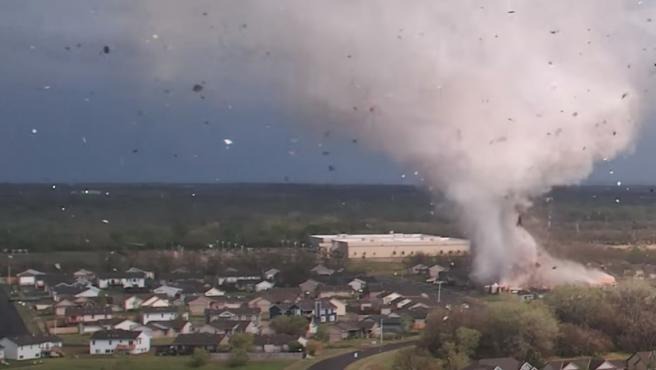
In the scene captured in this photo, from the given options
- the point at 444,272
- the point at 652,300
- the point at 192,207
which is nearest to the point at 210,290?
the point at 192,207

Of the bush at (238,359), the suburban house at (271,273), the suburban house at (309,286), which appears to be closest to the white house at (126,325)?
the bush at (238,359)

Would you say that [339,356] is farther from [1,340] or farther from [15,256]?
[15,256]

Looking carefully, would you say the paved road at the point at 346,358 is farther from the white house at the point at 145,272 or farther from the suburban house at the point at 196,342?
the white house at the point at 145,272

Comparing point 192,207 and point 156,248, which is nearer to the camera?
point 156,248

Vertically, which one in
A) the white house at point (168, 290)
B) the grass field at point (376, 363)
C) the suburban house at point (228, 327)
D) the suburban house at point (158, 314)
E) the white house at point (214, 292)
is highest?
the white house at point (168, 290)

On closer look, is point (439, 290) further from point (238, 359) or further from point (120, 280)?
point (238, 359)

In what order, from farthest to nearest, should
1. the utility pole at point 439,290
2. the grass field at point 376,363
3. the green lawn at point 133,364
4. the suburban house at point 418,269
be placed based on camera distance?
the suburban house at point 418,269
the utility pole at point 439,290
the grass field at point 376,363
the green lawn at point 133,364

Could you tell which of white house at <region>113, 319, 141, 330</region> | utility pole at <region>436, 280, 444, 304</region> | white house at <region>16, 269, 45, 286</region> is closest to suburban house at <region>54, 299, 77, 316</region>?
white house at <region>113, 319, 141, 330</region>
